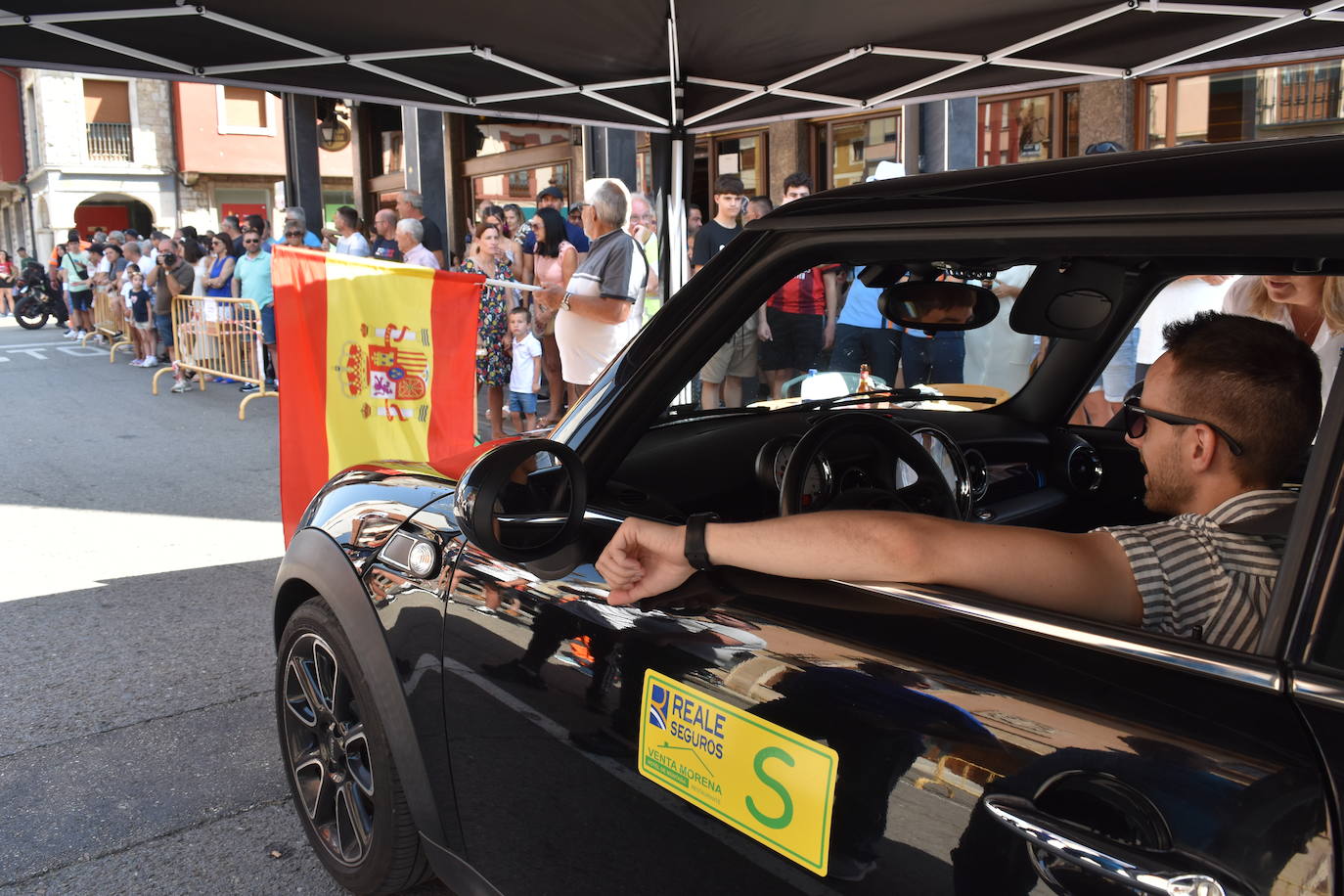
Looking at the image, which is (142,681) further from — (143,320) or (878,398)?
(143,320)

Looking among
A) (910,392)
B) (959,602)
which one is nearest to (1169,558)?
(959,602)

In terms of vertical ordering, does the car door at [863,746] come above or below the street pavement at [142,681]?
above

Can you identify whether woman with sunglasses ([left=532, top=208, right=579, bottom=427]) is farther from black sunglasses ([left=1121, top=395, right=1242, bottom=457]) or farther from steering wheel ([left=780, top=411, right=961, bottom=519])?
black sunglasses ([left=1121, top=395, right=1242, bottom=457])

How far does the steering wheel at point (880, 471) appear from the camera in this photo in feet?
6.33

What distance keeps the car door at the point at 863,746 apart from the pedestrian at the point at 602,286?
463 cm

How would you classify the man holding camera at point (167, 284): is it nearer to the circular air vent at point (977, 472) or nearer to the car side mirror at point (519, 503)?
the circular air vent at point (977, 472)

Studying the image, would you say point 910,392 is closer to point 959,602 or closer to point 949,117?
point 959,602

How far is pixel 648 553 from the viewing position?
1.75m

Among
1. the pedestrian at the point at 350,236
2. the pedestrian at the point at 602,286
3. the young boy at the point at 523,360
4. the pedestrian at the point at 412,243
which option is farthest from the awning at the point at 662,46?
the pedestrian at the point at 350,236

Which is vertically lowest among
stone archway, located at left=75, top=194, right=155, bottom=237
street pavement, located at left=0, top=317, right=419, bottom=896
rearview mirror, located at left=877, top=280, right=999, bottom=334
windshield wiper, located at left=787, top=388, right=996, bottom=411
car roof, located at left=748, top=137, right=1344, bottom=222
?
street pavement, located at left=0, top=317, right=419, bottom=896

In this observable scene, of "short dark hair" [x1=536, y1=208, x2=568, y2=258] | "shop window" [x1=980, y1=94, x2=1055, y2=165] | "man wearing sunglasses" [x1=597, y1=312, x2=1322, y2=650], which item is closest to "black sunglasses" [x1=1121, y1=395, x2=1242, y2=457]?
"man wearing sunglasses" [x1=597, y1=312, x2=1322, y2=650]

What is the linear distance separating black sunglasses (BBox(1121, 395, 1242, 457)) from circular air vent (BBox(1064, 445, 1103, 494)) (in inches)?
54.6

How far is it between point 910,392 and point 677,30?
333 cm

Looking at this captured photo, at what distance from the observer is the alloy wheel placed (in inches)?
97.6
